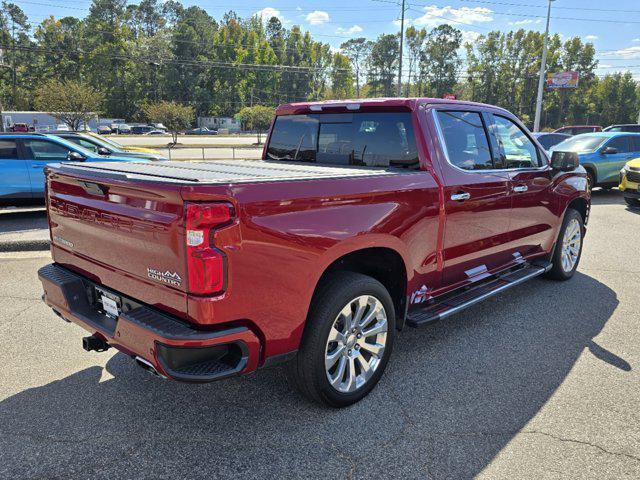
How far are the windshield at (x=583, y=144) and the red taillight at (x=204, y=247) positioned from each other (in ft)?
43.7

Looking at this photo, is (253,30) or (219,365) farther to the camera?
(253,30)

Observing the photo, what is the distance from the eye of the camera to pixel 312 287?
257 cm

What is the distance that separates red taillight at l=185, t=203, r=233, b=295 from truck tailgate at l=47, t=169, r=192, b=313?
0.17 feet

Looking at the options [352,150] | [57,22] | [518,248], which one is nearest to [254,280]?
[352,150]

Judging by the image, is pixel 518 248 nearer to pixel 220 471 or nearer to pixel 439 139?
pixel 439 139

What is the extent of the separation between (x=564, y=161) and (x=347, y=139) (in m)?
2.49

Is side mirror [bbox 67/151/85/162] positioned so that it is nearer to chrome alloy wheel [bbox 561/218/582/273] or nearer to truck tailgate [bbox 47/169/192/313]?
truck tailgate [bbox 47/169/192/313]

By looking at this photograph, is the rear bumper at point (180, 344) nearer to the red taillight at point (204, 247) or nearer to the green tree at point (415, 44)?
the red taillight at point (204, 247)

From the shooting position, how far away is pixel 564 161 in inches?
190

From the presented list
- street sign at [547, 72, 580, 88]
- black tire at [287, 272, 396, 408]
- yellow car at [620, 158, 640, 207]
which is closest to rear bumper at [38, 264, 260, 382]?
black tire at [287, 272, 396, 408]

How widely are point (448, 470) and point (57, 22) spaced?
11547 centimetres

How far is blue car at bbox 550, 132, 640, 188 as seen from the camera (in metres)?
12.6

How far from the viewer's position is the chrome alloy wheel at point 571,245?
214 inches

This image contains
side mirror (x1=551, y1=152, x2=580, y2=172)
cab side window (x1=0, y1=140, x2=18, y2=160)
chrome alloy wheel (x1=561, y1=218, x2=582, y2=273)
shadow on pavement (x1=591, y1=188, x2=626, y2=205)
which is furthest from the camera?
shadow on pavement (x1=591, y1=188, x2=626, y2=205)
